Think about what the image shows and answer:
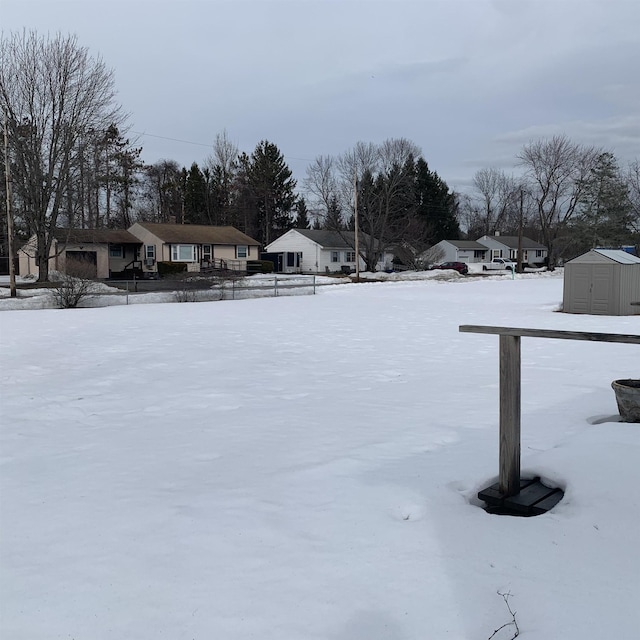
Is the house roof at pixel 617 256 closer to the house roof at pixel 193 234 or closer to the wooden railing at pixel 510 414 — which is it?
the wooden railing at pixel 510 414

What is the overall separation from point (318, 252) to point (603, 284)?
41.7 m

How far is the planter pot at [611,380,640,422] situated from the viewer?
19.2 feet

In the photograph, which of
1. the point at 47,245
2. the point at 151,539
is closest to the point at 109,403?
the point at 151,539

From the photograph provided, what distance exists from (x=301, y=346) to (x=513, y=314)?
9.89 meters

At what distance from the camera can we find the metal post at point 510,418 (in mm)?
4414

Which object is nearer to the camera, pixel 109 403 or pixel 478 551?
pixel 478 551

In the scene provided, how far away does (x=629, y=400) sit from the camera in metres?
5.91

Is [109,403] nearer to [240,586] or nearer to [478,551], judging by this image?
[240,586]

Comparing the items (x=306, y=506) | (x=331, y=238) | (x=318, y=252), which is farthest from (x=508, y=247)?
(x=306, y=506)

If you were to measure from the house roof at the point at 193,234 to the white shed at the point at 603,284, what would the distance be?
1432 inches

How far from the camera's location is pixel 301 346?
12.4 m

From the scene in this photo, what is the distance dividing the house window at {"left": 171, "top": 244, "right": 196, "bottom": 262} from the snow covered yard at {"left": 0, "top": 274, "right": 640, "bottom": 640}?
1625 inches

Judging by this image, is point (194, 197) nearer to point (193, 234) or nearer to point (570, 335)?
point (193, 234)

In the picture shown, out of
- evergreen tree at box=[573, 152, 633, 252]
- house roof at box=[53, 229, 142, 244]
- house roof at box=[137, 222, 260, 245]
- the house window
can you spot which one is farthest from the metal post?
evergreen tree at box=[573, 152, 633, 252]
